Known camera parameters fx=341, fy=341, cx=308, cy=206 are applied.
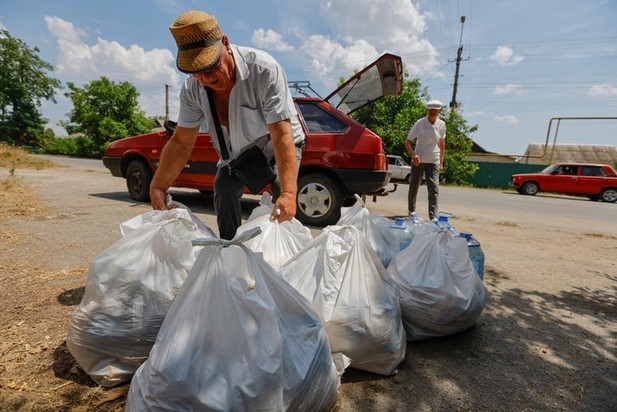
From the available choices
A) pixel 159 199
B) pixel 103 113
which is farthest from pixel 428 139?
pixel 103 113

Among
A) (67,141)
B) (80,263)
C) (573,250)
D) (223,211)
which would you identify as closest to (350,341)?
(223,211)

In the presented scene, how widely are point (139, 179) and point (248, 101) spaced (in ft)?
14.7

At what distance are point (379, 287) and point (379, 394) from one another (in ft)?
1.47

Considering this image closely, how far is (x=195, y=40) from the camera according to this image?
4.60ft

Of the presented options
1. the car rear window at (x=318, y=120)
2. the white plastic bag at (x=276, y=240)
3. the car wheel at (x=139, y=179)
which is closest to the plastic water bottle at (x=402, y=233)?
the white plastic bag at (x=276, y=240)

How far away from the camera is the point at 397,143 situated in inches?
741

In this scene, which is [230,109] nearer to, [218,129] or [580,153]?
[218,129]

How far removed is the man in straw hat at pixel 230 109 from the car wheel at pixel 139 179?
379cm

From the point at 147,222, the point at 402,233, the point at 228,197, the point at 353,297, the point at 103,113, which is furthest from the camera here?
the point at 103,113

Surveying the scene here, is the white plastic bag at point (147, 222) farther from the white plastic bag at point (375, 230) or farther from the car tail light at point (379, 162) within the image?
the car tail light at point (379, 162)

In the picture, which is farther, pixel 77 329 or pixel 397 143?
pixel 397 143

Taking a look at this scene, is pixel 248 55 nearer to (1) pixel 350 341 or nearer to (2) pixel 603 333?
(1) pixel 350 341

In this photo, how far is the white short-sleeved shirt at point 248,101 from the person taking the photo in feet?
5.48

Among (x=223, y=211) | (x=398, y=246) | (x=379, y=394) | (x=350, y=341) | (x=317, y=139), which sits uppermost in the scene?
(x=317, y=139)
